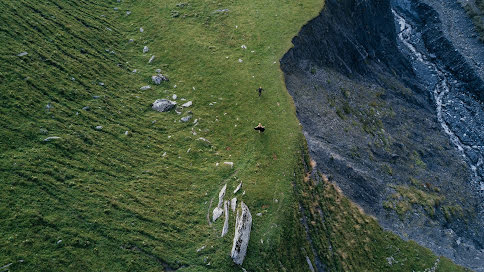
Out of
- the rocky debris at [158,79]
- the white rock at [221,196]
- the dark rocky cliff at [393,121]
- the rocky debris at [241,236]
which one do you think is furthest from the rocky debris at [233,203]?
→ the rocky debris at [158,79]

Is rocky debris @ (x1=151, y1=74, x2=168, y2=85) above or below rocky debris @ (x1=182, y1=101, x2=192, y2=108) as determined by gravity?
below

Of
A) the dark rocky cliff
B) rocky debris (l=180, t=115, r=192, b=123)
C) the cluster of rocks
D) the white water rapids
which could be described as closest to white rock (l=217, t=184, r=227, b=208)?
the cluster of rocks

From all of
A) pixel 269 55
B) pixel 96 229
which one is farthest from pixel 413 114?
pixel 96 229

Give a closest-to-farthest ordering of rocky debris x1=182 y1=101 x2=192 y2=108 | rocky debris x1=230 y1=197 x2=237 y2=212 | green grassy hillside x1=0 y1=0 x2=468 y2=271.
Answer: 1. green grassy hillside x1=0 y1=0 x2=468 y2=271
2. rocky debris x1=230 y1=197 x2=237 y2=212
3. rocky debris x1=182 y1=101 x2=192 y2=108

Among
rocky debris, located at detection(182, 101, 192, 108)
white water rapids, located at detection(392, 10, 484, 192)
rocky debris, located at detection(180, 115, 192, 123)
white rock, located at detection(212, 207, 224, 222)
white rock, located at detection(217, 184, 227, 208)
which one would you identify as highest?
white water rapids, located at detection(392, 10, 484, 192)

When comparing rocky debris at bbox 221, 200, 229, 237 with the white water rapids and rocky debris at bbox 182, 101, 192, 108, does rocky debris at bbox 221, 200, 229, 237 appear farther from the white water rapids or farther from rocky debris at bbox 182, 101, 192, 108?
the white water rapids

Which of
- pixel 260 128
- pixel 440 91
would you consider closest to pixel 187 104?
pixel 260 128
